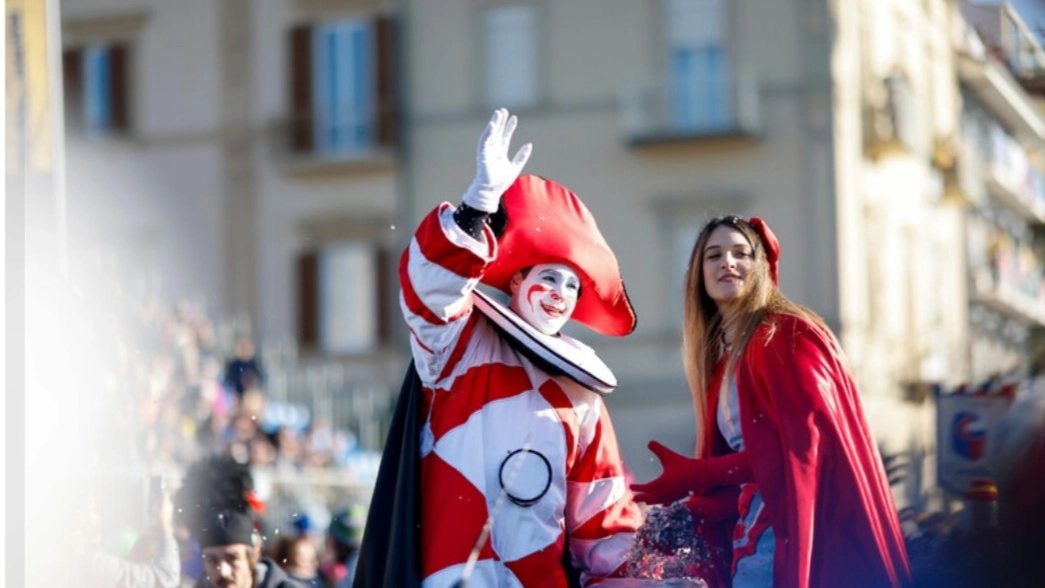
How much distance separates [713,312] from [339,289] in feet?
34.7

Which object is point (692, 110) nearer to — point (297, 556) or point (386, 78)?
point (386, 78)

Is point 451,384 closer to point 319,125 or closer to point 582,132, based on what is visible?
point 582,132

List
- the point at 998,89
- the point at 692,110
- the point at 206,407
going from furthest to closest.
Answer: the point at 692,110 < the point at 206,407 < the point at 998,89

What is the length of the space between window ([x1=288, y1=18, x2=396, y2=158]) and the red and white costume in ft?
35.4

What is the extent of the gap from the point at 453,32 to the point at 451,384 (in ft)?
34.3

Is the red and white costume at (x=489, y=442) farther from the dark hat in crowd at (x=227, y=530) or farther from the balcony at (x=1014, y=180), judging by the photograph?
the balcony at (x=1014, y=180)

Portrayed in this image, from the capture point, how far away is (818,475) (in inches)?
120

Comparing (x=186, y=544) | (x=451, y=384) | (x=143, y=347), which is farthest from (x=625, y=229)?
(x=451, y=384)

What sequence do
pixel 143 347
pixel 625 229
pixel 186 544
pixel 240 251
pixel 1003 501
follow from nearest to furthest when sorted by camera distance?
pixel 1003 501, pixel 186 544, pixel 143 347, pixel 625 229, pixel 240 251

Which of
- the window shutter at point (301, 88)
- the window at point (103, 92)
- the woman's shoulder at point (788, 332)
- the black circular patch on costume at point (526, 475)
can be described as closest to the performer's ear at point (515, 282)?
the black circular patch on costume at point (526, 475)

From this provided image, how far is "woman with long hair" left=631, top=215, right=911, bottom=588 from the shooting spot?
303 centimetres

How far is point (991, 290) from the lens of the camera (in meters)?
4.04

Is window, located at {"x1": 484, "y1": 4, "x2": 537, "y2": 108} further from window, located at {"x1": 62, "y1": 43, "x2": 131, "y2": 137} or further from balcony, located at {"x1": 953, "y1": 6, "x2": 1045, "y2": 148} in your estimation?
balcony, located at {"x1": 953, "y1": 6, "x2": 1045, "y2": 148}

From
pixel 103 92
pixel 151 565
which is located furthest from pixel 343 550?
pixel 103 92
